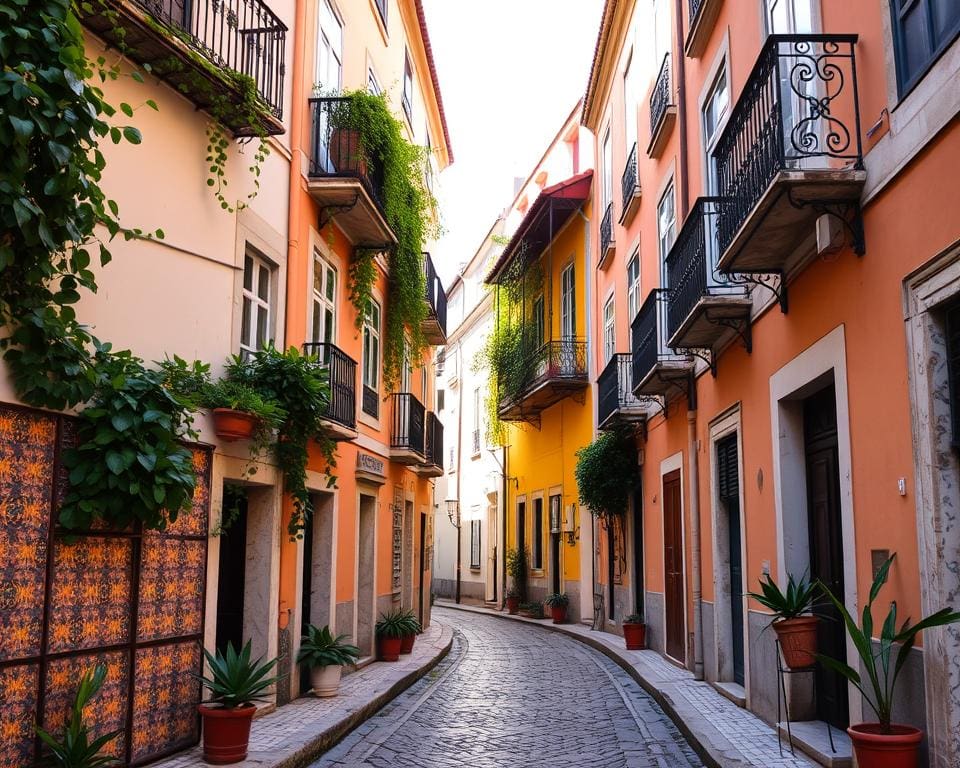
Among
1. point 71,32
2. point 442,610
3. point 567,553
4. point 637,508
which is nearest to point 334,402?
point 71,32

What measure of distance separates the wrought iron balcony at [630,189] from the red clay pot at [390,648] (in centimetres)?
802

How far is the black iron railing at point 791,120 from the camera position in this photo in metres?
6.96

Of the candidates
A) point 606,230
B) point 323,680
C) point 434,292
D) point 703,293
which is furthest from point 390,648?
point 606,230

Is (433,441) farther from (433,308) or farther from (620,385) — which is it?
(620,385)

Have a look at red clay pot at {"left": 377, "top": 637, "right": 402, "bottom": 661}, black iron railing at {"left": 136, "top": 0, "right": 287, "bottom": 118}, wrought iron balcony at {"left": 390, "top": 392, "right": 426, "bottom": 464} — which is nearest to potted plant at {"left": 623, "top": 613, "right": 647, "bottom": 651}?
red clay pot at {"left": 377, "top": 637, "right": 402, "bottom": 661}

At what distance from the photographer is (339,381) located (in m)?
12.2

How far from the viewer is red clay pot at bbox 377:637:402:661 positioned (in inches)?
594

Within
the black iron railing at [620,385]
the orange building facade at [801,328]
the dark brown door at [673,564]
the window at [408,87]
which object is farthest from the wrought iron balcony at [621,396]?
the window at [408,87]

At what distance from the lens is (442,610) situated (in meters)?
31.3

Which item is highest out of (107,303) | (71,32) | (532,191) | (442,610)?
(532,191)

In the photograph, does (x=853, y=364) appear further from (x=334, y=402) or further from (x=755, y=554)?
(x=334, y=402)

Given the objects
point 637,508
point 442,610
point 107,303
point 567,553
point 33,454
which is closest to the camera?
point 33,454

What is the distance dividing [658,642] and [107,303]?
1099 cm

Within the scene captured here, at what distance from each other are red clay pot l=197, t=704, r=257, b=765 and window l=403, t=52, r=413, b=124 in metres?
13.1
